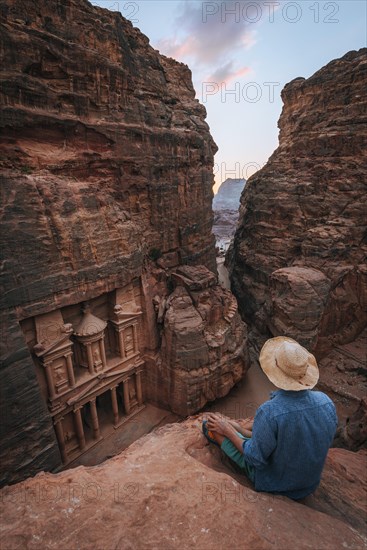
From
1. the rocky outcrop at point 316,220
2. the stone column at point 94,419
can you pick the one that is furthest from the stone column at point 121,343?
the rocky outcrop at point 316,220

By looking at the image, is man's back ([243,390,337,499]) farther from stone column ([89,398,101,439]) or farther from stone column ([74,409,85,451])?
stone column ([89,398,101,439])

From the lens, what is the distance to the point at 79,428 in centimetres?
930

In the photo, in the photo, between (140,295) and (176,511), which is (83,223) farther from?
(176,511)

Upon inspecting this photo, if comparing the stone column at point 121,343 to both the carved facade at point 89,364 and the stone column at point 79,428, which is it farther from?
the stone column at point 79,428

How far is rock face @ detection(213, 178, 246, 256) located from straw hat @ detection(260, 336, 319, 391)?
31.8m

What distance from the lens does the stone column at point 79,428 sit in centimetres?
918

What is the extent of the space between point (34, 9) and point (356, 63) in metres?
15.2

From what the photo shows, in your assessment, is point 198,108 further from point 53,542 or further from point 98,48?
point 53,542

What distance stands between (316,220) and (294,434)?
1521 centimetres

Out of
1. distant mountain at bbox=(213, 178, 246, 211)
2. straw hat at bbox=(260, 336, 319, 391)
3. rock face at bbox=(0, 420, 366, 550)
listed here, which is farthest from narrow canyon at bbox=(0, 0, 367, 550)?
distant mountain at bbox=(213, 178, 246, 211)

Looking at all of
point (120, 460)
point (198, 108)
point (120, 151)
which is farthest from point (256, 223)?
point (120, 460)

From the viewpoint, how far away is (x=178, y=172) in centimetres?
1263

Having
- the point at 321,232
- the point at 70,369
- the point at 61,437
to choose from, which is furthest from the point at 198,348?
the point at 321,232

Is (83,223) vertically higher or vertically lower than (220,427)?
higher
